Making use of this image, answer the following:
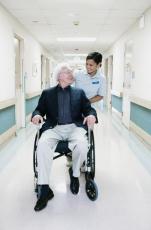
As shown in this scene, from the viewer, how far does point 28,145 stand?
522 cm

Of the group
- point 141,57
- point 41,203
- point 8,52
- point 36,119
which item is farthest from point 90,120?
point 141,57

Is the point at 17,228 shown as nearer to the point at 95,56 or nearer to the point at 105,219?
the point at 105,219

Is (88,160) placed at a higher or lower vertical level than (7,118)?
lower

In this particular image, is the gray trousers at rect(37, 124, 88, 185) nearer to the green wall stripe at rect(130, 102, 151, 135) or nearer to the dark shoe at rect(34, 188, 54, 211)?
the dark shoe at rect(34, 188, 54, 211)

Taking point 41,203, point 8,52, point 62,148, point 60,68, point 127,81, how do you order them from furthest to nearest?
point 127,81
point 8,52
point 60,68
point 62,148
point 41,203

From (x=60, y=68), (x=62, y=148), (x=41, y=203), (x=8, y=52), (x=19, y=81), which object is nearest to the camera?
(x=41, y=203)

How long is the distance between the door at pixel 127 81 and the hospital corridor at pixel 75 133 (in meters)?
0.03

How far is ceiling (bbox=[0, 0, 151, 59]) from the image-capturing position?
4980 mm

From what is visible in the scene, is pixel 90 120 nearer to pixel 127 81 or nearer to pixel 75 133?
pixel 75 133

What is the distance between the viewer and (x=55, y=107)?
3.06m

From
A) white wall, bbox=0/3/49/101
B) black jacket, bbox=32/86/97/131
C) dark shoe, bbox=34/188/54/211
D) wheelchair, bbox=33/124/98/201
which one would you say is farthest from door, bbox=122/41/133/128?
dark shoe, bbox=34/188/54/211

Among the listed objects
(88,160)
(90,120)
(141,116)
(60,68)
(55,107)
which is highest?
(60,68)

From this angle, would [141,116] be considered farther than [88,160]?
Yes

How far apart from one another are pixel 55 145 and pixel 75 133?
0.25 meters
